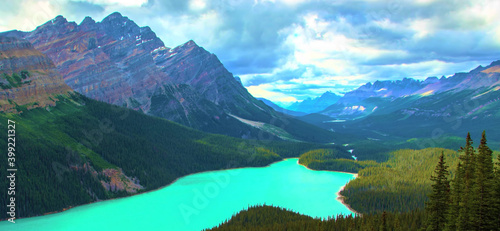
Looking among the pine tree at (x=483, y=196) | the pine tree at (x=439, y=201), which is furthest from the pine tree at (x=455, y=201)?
the pine tree at (x=483, y=196)

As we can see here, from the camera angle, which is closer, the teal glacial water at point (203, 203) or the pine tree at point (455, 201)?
the pine tree at point (455, 201)

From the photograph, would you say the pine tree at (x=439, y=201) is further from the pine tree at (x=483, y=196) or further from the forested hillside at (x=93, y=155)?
the forested hillside at (x=93, y=155)

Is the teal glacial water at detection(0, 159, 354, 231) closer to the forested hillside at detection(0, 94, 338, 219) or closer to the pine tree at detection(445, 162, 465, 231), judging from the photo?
the forested hillside at detection(0, 94, 338, 219)

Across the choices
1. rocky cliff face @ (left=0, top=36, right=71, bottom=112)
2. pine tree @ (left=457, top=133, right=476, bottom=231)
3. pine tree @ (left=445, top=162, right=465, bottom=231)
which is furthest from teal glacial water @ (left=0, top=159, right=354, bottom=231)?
pine tree @ (left=457, top=133, right=476, bottom=231)

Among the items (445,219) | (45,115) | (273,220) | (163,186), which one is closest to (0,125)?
(45,115)

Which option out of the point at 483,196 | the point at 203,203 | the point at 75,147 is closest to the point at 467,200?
the point at 483,196

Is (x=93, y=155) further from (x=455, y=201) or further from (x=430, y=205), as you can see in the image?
(x=455, y=201)

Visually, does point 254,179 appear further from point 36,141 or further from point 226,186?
point 36,141
